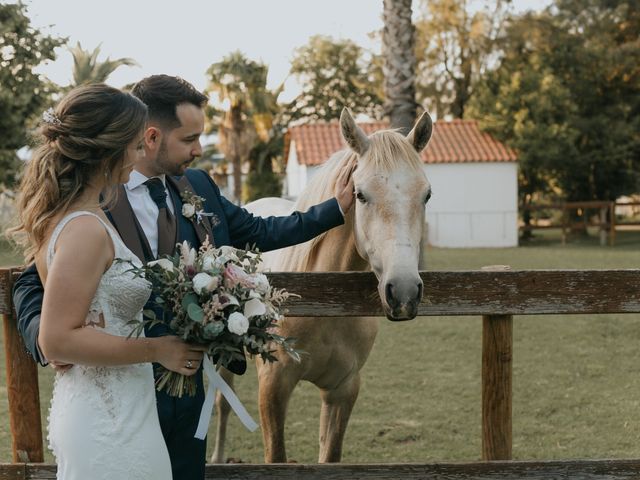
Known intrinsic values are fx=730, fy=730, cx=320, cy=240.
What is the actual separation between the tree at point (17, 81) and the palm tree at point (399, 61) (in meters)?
16.5

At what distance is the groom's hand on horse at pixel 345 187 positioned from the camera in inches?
132

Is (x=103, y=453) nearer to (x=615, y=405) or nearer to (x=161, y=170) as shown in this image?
(x=161, y=170)

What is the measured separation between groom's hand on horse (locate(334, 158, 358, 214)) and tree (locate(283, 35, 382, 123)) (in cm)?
4716

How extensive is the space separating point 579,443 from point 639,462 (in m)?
2.58

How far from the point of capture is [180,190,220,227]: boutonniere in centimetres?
269

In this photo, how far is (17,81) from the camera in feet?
86.3

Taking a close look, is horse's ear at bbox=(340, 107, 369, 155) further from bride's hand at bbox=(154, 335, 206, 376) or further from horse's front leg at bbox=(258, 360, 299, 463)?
bride's hand at bbox=(154, 335, 206, 376)

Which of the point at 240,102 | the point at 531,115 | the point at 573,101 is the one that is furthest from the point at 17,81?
the point at 573,101

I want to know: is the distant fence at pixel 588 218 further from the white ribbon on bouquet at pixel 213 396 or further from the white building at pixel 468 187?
the white ribbon on bouquet at pixel 213 396

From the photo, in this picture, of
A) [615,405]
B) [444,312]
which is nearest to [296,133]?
[615,405]

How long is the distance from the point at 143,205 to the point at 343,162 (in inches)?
48.7

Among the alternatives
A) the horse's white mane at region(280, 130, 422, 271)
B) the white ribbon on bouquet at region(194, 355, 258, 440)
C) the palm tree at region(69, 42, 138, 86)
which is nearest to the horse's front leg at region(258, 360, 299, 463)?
the horse's white mane at region(280, 130, 422, 271)

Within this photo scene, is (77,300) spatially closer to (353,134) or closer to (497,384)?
(353,134)

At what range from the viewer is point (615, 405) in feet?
21.9
